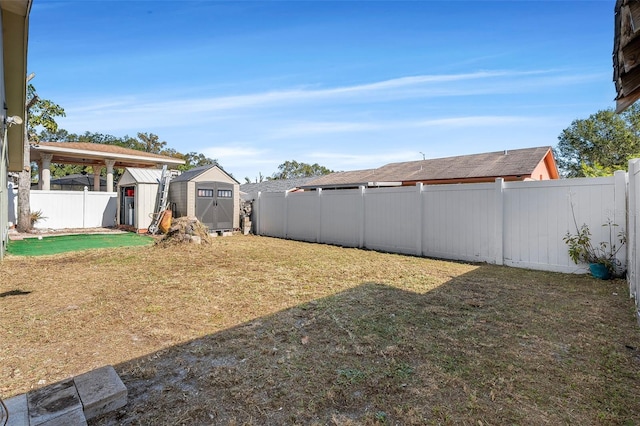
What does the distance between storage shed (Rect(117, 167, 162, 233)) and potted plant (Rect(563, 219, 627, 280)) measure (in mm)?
13702

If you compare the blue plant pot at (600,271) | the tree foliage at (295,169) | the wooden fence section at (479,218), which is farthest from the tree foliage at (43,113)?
the tree foliage at (295,169)

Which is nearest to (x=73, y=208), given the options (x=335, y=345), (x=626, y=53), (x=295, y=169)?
(x=335, y=345)

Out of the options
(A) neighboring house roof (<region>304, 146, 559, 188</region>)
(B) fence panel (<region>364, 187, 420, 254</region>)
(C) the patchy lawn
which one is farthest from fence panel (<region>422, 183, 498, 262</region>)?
(A) neighboring house roof (<region>304, 146, 559, 188</region>)

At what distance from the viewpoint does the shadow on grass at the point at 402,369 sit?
1.95 metres

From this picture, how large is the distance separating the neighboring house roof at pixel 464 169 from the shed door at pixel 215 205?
5.55 m

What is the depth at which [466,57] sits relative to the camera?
8789 millimetres

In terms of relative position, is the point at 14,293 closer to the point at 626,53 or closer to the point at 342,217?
the point at 626,53

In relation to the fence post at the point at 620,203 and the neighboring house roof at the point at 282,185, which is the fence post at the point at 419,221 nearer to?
the fence post at the point at 620,203

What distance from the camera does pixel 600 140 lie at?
22.3 metres

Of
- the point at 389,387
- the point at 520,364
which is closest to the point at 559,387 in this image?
the point at 520,364

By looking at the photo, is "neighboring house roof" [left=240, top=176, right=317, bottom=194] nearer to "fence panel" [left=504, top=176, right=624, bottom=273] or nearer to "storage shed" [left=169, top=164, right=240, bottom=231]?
"storage shed" [left=169, top=164, right=240, bottom=231]

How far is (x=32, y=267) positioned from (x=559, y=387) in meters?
8.40

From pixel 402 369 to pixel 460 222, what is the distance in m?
5.48

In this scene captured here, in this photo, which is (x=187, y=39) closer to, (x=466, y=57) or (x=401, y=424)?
(x=466, y=57)
